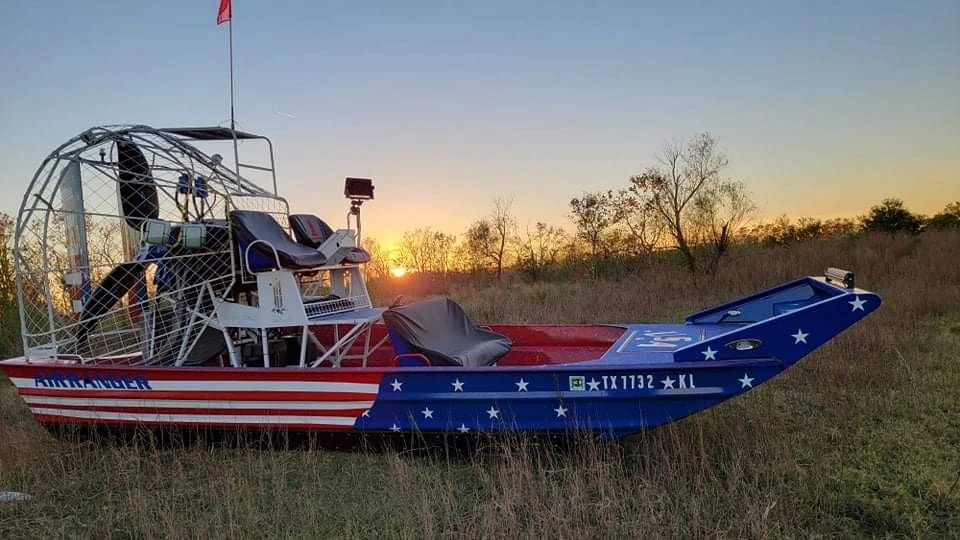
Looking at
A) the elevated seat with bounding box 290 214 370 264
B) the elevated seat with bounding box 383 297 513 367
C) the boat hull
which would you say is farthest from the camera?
the elevated seat with bounding box 290 214 370 264

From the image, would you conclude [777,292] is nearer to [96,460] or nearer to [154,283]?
[154,283]

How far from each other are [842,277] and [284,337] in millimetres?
4621

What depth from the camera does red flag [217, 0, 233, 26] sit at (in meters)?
5.18

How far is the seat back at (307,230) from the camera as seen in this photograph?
16.9 ft

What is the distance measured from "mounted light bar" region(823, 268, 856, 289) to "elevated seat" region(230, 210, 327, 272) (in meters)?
3.96

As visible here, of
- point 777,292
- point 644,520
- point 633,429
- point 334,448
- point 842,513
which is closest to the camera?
point 644,520

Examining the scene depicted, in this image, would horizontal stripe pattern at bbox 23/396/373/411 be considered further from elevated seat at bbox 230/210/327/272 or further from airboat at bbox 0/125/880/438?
elevated seat at bbox 230/210/327/272

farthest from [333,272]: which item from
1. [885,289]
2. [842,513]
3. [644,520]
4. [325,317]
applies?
[885,289]

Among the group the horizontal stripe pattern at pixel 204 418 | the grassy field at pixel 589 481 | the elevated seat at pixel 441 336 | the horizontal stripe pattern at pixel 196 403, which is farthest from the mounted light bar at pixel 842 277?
the horizontal stripe pattern at pixel 204 418

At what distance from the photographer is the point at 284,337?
537cm

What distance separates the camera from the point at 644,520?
3.14m

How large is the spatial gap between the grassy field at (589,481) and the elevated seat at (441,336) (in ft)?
2.45

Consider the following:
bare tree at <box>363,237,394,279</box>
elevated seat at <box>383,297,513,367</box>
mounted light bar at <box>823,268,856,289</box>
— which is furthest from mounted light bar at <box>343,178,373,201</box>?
bare tree at <box>363,237,394,279</box>

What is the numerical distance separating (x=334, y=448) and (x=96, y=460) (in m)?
1.97
